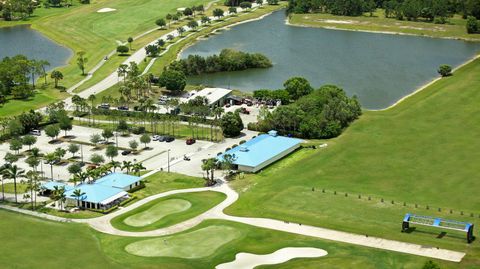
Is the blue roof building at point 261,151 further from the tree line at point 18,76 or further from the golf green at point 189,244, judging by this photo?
the tree line at point 18,76

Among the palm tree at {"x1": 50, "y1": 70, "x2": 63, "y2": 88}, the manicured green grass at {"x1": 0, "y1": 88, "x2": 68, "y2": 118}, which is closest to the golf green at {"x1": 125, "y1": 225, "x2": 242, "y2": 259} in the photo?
the manicured green grass at {"x1": 0, "y1": 88, "x2": 68, "y2": 118}

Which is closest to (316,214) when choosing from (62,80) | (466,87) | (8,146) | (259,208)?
(259,208)

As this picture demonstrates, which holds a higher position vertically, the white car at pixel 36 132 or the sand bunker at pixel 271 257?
the white car at pixel 36 132

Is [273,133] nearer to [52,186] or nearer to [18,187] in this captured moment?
[52,186]

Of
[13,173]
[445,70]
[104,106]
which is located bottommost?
[104,106]

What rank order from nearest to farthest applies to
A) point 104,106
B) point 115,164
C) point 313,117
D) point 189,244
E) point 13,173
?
point 189,244 < point 13,173 < point 115,164 < point 313,117 < point 104,106

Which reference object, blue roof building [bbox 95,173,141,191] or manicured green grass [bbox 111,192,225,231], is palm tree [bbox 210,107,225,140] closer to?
blue roof building [bbox 95,173,141,191]

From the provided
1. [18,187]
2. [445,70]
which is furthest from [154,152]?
[445,70]

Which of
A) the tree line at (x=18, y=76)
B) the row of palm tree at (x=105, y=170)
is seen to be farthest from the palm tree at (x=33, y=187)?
the tree line at (x=18, y=76)
